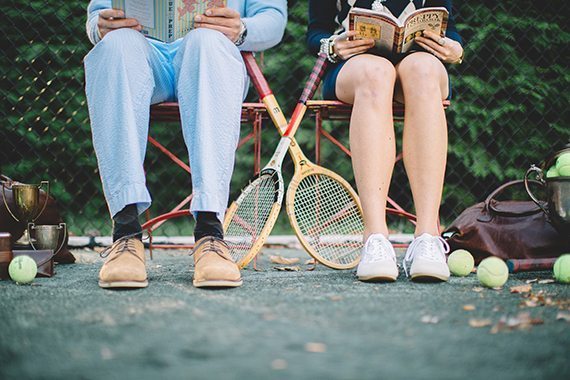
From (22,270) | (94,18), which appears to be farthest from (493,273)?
(94,18)

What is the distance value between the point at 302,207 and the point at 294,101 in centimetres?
145

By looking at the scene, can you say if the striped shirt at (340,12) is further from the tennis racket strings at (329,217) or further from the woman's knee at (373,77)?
the tennis racket strings at (329,217)

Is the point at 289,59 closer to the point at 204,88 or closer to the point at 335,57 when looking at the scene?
the point at 335,57

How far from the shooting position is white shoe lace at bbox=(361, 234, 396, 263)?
5.76 feet

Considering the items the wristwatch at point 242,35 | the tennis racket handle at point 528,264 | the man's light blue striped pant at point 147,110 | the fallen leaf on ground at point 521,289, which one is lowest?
the tennis racket handle at point 528,264

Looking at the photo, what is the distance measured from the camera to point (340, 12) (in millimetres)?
2275

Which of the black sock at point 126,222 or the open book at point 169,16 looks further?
the open book at point 169,16

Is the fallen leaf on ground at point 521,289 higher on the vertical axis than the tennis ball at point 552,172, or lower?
lower

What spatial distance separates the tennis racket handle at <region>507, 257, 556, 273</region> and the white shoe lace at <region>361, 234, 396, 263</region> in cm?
44

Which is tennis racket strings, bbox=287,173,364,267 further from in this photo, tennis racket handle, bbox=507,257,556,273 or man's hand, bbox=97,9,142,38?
man's hand, bbox=97,9,142,38

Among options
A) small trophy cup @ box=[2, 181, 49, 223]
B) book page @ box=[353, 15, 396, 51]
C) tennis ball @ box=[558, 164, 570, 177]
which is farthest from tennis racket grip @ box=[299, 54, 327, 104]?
small trophy cup @ box=[2, 181, 49, 223]

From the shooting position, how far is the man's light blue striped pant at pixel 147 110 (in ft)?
5.70

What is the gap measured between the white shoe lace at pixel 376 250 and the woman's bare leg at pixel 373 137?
47 mm

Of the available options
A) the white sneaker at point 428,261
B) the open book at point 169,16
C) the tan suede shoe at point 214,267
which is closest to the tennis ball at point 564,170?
the white sneaker at point 428,261
